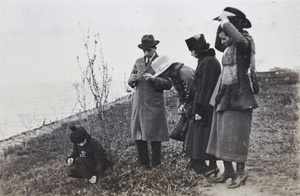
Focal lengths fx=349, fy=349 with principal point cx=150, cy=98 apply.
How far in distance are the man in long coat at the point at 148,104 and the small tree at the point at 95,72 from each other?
1360mm

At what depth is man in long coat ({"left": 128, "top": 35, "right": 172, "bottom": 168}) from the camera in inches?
195

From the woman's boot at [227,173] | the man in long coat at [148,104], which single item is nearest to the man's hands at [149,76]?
the man in long coat at [148,104]

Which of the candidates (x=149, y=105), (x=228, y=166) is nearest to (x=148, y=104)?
(x=149, y=105)

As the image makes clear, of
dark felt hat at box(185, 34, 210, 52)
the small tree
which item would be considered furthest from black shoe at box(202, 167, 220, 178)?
the small tree

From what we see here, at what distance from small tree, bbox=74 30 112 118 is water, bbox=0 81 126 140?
520 mm

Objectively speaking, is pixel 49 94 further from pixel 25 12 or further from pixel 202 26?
pixel 202 26

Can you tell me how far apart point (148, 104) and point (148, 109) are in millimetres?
72

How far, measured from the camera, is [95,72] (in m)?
6.34

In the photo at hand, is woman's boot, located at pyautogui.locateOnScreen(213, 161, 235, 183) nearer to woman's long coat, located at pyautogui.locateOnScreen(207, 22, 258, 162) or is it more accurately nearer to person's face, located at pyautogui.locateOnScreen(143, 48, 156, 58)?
woman's long coat, located at pyautogui.locateOnScreen(207, 22, 258, 162)

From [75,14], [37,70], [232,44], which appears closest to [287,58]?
[232,44]

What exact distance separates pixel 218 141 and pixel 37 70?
4098 millimetres

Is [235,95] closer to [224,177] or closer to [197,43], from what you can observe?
[197,43]

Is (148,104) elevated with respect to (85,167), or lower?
elevated

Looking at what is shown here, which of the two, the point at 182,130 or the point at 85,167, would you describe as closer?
the point at 85,167
